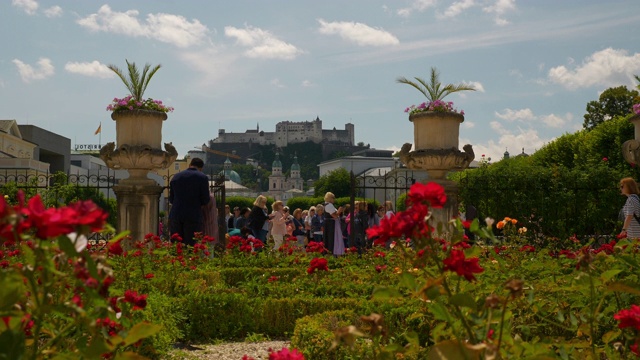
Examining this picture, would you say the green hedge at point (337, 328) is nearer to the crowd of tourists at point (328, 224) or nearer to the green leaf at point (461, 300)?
the green leaf at point (461, 300)

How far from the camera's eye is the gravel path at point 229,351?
4943mm

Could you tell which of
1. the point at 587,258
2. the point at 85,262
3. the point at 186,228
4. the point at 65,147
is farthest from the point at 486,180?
the point at 65,147

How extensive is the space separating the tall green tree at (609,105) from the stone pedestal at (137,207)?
36.5 m

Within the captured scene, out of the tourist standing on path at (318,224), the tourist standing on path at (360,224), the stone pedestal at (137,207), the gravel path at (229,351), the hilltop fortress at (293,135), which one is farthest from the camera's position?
the hilltop fortress at (293,135)

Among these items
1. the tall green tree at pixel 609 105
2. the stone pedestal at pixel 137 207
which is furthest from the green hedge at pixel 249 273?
the tall green tree at pixel 609 105

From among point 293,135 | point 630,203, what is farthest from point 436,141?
point 293,135

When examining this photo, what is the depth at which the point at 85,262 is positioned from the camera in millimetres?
1784

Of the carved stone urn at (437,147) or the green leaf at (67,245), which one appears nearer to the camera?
the green leaf at (67,245)

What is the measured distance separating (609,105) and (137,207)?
38.0 meters

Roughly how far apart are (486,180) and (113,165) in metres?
6.93

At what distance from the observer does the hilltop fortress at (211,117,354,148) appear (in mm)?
162000

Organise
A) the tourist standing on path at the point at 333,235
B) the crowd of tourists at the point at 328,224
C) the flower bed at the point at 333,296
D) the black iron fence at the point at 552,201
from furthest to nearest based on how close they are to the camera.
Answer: the black iron fence at the point at 552,201, the tourist standing on path at the point at 333,235, the crowd of tourists at the point at 328,224, the flower bed at the point at 333,296

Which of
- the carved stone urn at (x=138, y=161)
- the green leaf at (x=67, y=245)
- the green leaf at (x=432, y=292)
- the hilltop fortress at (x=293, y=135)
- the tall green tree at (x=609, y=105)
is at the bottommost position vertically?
the green leaf at (x=432, y=292)

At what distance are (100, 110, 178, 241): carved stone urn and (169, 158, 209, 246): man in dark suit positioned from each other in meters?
1.10
